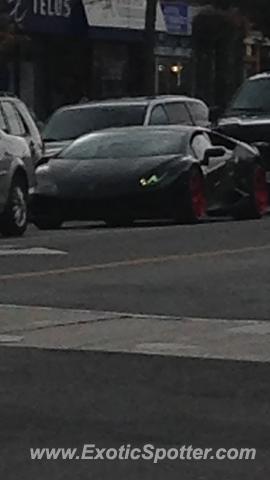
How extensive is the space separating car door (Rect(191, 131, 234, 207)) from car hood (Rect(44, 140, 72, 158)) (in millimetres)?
2120

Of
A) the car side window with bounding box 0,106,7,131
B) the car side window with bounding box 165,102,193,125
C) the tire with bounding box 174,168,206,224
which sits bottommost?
the tire with bounding box 174,168,206,224

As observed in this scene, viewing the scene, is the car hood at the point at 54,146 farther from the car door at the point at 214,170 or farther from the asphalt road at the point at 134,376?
the asphalt road at the point at 134,376

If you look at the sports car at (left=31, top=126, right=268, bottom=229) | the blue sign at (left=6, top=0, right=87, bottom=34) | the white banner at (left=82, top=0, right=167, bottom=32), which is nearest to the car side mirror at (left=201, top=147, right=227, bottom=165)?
the sports car at (left=31, top=126, right=268, bottom=229)

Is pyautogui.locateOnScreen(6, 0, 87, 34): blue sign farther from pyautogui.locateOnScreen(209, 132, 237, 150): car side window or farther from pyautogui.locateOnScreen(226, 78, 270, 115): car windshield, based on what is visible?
pyautogui.locateOnScreen(209, 132, 237, 150): car side window

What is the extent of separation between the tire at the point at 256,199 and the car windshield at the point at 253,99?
4.60 metres

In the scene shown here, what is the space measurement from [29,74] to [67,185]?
20721mm

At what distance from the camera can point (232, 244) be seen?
19.1 meters

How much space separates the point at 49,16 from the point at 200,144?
17432mm

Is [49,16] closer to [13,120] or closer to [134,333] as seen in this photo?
[13,120]

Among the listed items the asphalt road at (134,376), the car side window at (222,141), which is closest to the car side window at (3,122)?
the car side window at (222,141)

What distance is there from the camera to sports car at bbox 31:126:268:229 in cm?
2261

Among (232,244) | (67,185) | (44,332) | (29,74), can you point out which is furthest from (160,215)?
(29,74)

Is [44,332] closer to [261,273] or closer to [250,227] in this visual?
[261,273]

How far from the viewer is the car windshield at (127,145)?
23.2 m
